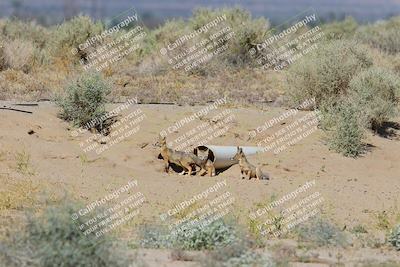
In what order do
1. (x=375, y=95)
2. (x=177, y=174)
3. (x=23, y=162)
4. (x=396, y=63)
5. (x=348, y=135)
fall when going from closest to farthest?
(x=23, y=162) → (x=177, y=174) → (x=348, y=135) → (x=375, y=95) → (x=396, y=63)

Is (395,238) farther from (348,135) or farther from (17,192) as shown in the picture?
(348,135)

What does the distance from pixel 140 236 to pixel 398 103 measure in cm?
1022

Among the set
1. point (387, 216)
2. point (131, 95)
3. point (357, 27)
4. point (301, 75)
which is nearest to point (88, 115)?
point (131, 95)

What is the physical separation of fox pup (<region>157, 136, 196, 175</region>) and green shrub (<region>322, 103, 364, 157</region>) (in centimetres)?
314

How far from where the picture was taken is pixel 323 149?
16.6 meters

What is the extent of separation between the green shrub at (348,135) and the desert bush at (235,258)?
24.8ft

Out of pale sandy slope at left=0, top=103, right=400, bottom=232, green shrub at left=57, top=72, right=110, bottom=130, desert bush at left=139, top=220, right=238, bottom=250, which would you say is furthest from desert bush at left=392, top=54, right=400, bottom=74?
desert bush at left=139, top=220, right=238, bottom=250

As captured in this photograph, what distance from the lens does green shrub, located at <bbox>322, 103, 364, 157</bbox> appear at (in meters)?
16.5

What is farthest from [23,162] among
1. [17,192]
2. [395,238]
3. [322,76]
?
[322,76]

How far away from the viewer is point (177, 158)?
590 inches

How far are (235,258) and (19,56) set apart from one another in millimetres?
15698

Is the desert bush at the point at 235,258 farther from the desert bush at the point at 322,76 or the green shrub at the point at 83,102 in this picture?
the desert bush at the point at 322,76

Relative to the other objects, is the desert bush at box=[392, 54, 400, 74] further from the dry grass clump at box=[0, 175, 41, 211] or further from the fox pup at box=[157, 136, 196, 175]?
the dry grass clump at box=[0, 175, 41, 211]

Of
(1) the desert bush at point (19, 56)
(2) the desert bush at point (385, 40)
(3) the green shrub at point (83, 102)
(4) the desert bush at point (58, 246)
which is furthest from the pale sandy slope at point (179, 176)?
(2) the desert bush at point (385, 40)
